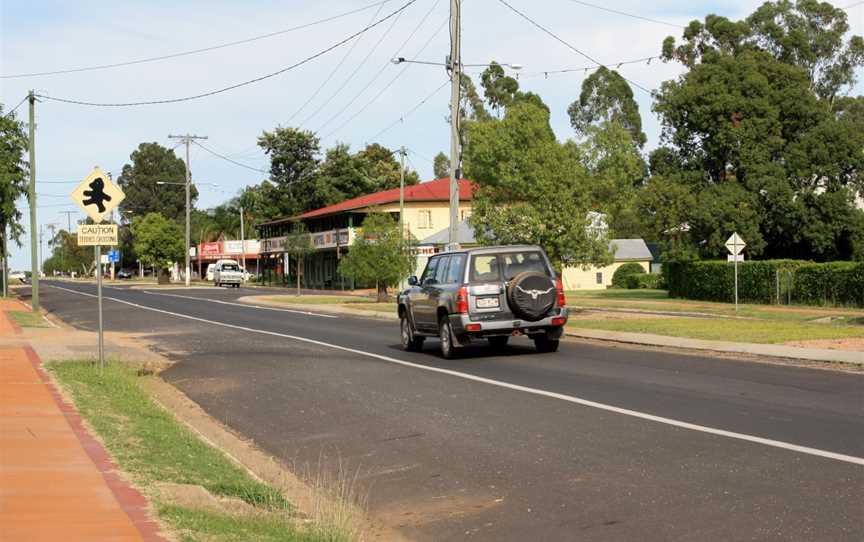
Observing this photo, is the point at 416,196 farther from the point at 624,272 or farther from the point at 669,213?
the point at 669,213

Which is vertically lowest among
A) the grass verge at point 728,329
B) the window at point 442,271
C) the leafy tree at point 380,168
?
the grass verge at point 728,329

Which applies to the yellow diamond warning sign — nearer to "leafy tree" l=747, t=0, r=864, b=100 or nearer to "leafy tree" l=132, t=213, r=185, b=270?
"leafy tree" l=747, t=0, r=864, b=100

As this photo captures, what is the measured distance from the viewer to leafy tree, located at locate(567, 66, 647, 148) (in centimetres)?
8531

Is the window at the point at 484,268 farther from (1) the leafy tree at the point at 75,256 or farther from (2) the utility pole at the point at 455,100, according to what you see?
(1) the leafy tree at the point at 75,256

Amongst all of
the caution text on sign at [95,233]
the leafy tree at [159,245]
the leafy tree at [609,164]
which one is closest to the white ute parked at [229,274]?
the leafy tree at [159,245]

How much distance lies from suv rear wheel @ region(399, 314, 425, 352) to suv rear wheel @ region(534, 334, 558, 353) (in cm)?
259

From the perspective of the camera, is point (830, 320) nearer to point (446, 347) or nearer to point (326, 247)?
point (446, 347)

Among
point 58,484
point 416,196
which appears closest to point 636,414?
point 58,484

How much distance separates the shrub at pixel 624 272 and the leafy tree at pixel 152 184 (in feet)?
277

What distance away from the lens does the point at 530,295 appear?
60.4 feet

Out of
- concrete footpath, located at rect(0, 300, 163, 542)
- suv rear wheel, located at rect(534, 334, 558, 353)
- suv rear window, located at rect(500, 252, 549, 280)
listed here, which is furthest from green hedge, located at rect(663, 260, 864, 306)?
concrete footpath, located at rect(0, 300, 163, 542)

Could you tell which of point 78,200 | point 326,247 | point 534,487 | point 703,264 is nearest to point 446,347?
point 78,200

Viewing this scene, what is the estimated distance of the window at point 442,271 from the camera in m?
20.0

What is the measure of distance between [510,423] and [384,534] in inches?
168
